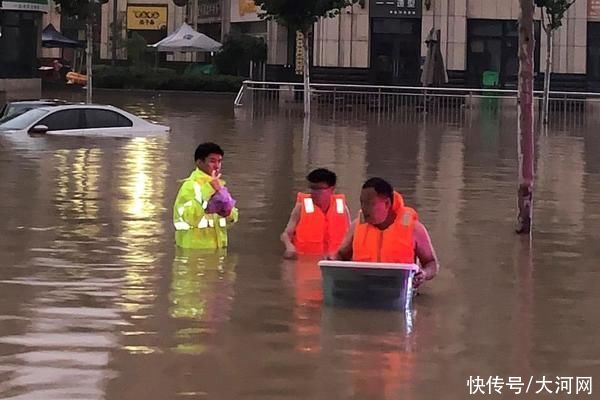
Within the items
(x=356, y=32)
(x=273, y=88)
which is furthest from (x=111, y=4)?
(x=273, y=88)

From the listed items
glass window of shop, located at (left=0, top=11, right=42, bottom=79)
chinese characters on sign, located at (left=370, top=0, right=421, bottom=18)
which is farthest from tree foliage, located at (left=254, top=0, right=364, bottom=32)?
glass window of shop, located at (left=0, top=11, right=42, bottom=79)

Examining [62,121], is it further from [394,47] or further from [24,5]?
[394,47]

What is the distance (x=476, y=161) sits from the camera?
23.6 meters

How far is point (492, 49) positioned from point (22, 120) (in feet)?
86.1

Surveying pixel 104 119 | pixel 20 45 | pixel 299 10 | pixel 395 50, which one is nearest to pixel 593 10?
pixel 395 50

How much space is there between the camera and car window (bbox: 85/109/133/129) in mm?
27172

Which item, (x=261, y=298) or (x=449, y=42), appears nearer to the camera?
(x=261, y=298)

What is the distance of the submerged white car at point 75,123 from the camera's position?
26625 mm

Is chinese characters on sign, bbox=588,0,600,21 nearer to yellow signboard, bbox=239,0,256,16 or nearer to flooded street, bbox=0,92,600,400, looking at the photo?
yellow signboard, bbox=239,0,256,16

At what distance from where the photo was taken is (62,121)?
26.9 meters

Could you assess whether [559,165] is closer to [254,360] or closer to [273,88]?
[254,360]

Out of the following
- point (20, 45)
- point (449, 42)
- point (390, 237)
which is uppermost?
point (449, 42)

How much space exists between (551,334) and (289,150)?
16.4 meters

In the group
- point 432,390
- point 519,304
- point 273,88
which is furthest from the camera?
point 273,88
